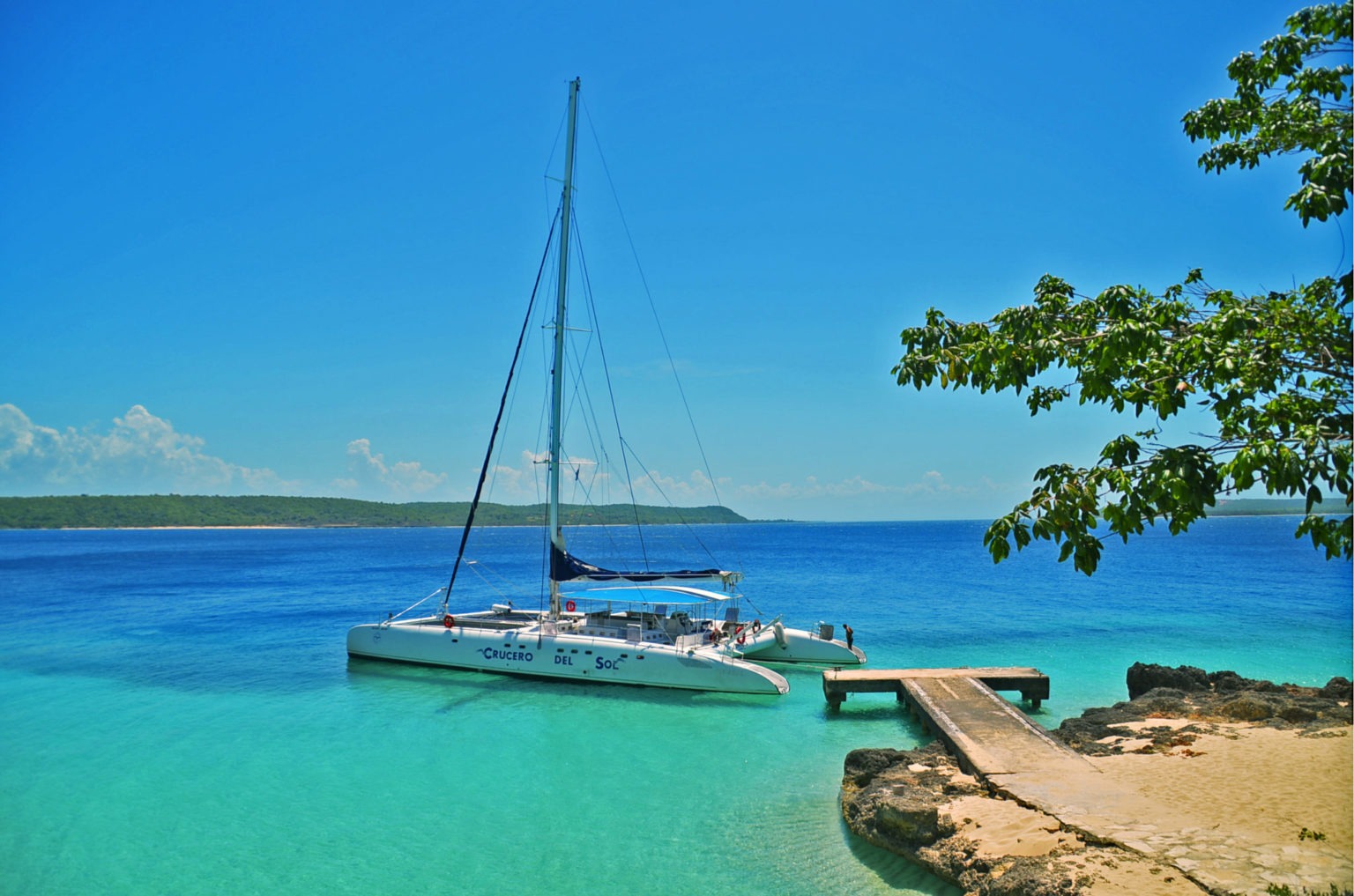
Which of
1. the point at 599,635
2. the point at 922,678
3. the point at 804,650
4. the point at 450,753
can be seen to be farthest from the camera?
the point at 804,650

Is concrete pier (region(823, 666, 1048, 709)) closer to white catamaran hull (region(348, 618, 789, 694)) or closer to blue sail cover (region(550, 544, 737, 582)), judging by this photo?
white catamaran hull (region(348, 618, 789, 694))

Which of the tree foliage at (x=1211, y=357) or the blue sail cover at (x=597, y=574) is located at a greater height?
the tree foliage at (x=1211, y=357)

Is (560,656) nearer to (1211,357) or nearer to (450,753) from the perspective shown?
(450,753)

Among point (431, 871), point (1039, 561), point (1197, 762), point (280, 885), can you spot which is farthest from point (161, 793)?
point (1039, 561)

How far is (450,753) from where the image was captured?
60.1 ft

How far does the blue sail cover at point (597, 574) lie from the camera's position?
2731cm

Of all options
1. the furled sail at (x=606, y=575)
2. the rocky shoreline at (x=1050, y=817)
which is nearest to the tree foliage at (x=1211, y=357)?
the rocky shoreline at (x=1050, y=817)

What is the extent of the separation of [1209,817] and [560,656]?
57.8ft

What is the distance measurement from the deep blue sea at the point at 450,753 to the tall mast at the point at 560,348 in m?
5.13

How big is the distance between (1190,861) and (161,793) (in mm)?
17404

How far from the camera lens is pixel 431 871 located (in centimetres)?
1230

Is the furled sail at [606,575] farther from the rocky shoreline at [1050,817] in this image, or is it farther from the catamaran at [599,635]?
the rocky shoreline at [1050,817]

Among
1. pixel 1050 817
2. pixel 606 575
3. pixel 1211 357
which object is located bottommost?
pixel 1050 817

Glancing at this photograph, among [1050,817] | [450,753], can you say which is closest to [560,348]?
[450,753]
